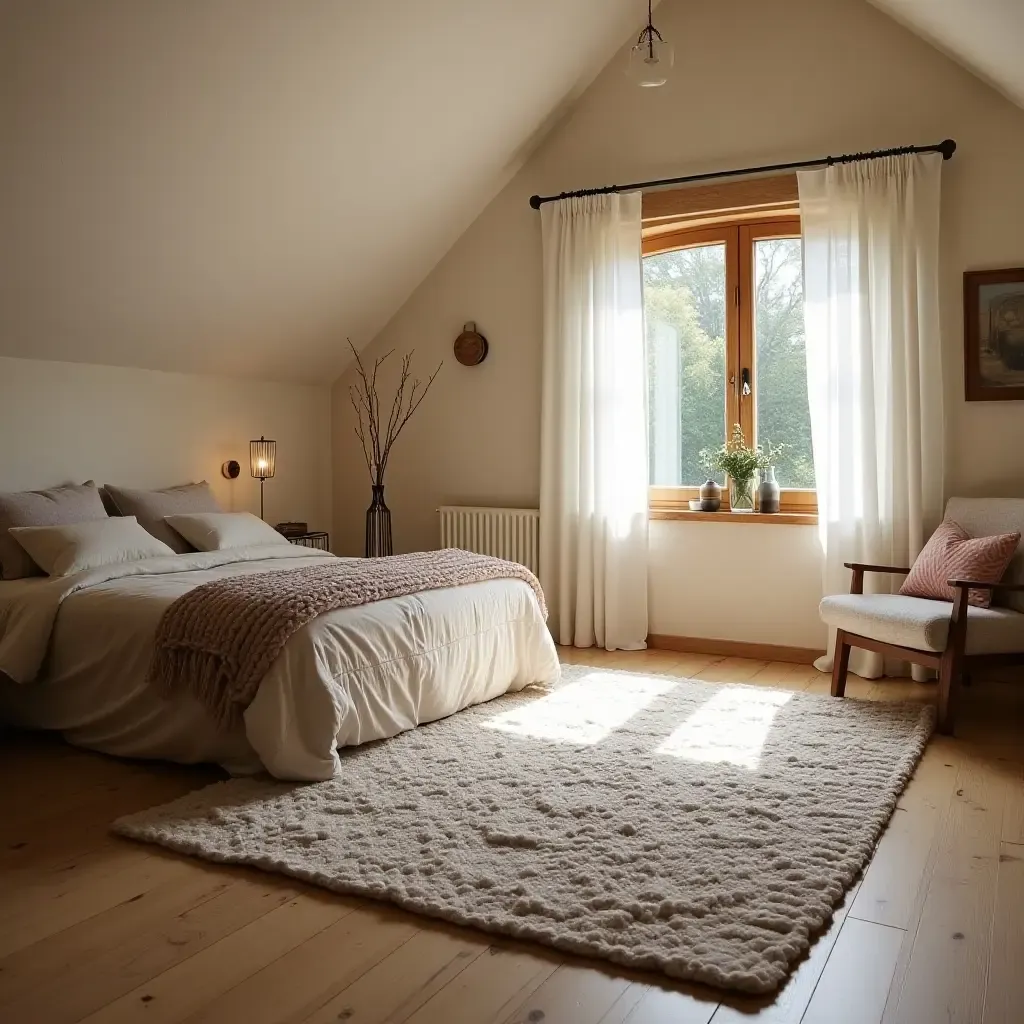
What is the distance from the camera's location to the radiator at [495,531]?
552 cm

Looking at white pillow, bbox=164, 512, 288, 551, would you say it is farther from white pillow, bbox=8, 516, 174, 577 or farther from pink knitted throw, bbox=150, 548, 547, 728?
pink knitted throw, bbox=150, 548, 547, 728

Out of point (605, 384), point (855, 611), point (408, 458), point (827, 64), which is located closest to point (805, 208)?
point (827, 64)

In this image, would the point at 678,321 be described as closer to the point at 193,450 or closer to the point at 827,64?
the point at 827,64

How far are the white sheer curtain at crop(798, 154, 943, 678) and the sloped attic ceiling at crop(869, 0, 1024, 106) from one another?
0.39 m

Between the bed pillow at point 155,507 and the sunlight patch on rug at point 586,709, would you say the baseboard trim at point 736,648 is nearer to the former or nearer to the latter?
the sunlight patch on rug at point 586,709

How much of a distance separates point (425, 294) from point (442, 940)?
4.42 meters

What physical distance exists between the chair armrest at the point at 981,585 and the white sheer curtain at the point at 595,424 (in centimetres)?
179

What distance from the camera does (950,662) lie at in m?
3.63

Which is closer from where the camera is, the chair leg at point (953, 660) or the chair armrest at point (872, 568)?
the chair leg at point (953, 660)

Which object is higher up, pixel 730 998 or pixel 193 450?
pixel 193 450

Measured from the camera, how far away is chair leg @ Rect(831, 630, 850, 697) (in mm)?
4086

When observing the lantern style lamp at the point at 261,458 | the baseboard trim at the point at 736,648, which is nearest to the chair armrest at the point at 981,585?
the baseboard trim at the point at 736,648

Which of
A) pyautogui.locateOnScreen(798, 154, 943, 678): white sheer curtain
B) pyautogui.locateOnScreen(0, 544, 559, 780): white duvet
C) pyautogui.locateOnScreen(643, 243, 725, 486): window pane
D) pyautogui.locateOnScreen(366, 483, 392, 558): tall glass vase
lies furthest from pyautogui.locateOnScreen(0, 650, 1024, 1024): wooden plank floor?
pyautogui.locateOnScreen(366, 483, 392, 558): tall glass vase

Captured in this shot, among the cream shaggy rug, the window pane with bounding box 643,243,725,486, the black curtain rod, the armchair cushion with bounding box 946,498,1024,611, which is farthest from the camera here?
the window pane with bounding box 643,243,725,486
